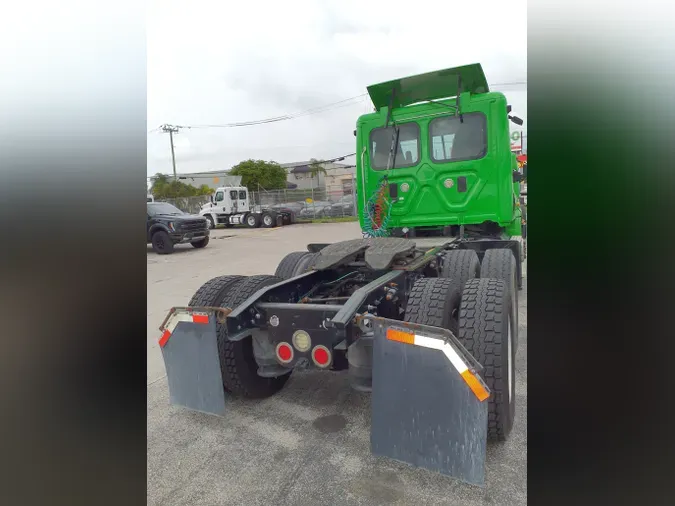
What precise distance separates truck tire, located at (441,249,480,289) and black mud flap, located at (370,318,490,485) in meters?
1.75

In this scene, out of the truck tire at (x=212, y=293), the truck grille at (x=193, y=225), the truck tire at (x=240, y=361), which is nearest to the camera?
the truck tire at (x=240, y=361)

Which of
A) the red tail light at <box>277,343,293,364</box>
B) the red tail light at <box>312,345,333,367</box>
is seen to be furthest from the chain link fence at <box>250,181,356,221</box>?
the red tail light at <box>312,345,333,367</box>

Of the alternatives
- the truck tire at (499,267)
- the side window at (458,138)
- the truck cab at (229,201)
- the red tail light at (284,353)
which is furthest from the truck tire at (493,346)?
the truck cab at (229,201)

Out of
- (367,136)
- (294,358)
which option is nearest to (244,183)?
(367,136)

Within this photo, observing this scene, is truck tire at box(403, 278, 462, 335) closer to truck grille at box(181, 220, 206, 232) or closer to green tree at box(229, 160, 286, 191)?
truck grille at box(181, 220, 206, 232)

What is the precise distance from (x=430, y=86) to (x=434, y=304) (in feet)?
11.3

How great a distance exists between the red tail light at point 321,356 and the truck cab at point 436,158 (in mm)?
3088

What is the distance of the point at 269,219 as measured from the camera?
976 inches

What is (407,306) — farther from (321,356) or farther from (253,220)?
(253,220)

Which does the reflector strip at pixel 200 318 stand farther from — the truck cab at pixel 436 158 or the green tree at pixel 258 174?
the green tree at pixel 258 174

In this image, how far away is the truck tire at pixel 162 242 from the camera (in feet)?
48.1
